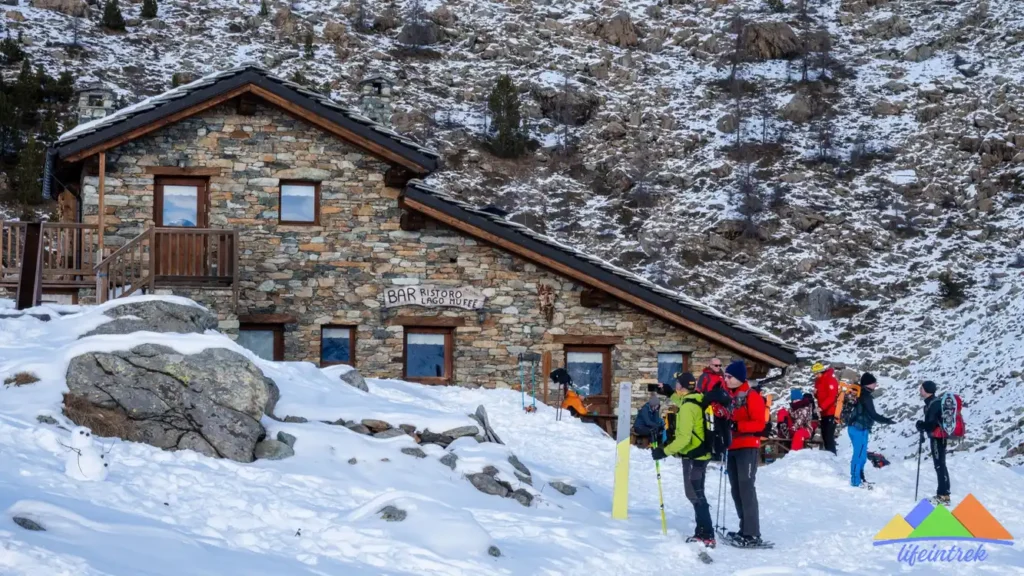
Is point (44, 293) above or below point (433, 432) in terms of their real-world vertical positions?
above

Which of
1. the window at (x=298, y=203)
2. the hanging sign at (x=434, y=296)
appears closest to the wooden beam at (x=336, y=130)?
the window at (x=298, y=203)

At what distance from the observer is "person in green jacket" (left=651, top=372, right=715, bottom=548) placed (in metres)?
9.78

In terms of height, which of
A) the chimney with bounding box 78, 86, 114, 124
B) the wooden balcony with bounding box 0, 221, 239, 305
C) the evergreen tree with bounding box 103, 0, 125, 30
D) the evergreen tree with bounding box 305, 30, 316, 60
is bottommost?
the wooden balcony with bounding box 0, 221, 239, 305

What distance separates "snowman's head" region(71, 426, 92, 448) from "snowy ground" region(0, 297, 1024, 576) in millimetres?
250

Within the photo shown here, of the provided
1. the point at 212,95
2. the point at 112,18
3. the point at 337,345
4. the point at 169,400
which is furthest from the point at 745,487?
the point at 112,18

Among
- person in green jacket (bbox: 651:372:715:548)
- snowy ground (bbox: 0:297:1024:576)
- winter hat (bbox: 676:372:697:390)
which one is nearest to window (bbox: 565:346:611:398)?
snowy ground (bbox: 0:297:1024:576)

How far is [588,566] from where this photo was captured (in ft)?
28.7

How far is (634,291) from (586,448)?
4.16 meters

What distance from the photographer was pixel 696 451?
9898 millimetres

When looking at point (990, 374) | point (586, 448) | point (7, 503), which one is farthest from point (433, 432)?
point (990, 374)

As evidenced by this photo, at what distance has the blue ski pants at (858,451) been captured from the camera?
44.9 feet

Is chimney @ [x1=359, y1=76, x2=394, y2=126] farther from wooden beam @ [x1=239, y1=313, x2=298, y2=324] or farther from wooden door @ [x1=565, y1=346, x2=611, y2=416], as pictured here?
Answer: wooden door @ [x1=565, y1=346, x2=611, y2=416]

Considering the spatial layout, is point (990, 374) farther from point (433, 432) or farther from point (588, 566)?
point (588, 566)

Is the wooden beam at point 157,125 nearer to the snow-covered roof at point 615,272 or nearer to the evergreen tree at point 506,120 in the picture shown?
the snow-covered roof at point 615,272
